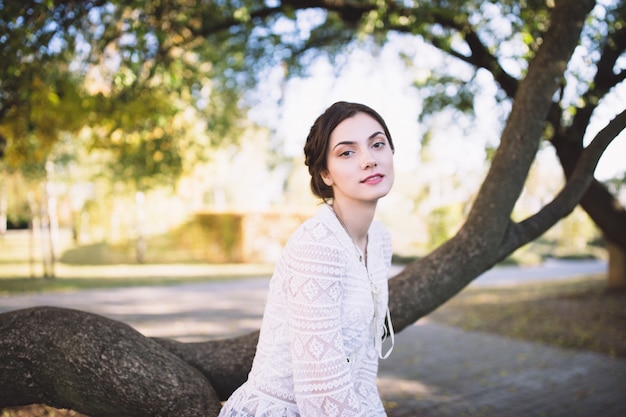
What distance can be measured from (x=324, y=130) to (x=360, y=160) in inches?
Result: 7.8

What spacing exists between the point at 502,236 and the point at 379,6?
4081mm

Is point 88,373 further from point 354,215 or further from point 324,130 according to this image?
point 324,130

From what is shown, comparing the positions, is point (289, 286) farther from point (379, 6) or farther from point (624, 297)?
point (624, 297)

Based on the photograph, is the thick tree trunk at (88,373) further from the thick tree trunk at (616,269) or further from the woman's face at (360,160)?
the thick tree trunk at (616,269)

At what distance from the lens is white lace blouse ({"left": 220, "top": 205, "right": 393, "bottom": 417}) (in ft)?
5.62

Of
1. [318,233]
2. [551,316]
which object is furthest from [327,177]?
[551,316]

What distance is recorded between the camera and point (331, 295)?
1760 mm

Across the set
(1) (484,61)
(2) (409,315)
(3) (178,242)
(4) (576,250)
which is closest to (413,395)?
(2) (409,315)

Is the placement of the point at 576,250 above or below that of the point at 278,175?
below

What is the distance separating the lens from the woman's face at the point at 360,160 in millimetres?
1962

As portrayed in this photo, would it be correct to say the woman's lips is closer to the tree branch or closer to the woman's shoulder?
the woman's shoulder

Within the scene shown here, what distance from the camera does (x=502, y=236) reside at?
319 centimetres

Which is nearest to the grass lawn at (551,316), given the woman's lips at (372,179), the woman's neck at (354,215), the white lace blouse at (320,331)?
the white lace blouse at (320,331)

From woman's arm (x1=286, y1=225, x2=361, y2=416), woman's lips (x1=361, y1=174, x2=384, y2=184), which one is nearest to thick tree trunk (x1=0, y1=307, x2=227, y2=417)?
woman's arm (x1=286, y1=225, x2=361, y2=416)
